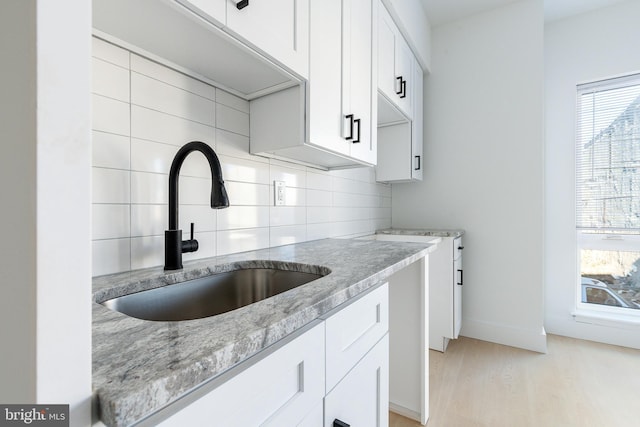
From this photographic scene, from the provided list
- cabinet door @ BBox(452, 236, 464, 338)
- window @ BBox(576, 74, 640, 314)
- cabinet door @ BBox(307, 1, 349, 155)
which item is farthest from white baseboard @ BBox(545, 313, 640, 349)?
cabinet door @ BBox(307, 1, 349, 155)

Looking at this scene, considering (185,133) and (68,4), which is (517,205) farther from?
(68,4)

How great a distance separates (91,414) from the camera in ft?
0.89

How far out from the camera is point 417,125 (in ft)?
7.77

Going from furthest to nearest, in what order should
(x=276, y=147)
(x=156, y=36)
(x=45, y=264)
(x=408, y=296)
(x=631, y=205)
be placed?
(x=631, y=205) → (x=408, y=296) → (x=276, y=147) → (x=156, y=36) → (x=45, y=264)

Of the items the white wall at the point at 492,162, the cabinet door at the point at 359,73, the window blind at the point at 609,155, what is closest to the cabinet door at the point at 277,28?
the cabinet door at the point at 359,73

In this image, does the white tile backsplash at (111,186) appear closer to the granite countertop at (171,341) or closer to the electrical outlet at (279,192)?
the granite countertop at (171,341)

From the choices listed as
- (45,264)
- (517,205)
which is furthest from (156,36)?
(517,205)

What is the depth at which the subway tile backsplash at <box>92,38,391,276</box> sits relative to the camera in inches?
31.1

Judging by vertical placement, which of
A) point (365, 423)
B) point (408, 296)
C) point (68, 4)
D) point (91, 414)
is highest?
point (68, 4)

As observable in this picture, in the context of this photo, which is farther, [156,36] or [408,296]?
[408,296]

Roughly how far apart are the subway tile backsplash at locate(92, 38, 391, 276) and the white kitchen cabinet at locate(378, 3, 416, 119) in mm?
808

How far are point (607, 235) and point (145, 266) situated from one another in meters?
3.11

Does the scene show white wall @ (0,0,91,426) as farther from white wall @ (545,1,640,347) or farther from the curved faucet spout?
white wall @ (545,1,640,347)

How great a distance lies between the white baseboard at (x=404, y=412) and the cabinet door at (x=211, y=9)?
181 centimetres
